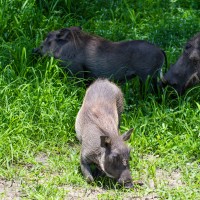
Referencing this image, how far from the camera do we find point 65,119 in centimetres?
800

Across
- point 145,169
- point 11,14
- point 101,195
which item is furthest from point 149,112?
point 11,14

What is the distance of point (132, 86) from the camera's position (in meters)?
8.92

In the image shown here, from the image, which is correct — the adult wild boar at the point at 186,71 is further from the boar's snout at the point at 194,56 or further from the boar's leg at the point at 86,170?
the boar's leg at the point at 86,170

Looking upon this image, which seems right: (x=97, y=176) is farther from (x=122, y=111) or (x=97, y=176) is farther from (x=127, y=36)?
Result: (x=127, y=36)

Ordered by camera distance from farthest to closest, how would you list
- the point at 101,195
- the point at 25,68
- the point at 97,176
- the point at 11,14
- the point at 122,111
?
the point at 11,14
the point at 25,68
the point at 122,111
the point at 97,176
the point at 101,195

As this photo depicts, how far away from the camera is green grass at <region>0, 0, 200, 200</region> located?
22.8ft

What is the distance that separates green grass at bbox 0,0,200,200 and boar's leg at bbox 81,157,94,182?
0.21 ft

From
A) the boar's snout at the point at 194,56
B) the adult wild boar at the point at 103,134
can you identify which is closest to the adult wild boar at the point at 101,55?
the boar's snout at the point at 194,56

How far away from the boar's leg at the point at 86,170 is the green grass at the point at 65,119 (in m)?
0.07

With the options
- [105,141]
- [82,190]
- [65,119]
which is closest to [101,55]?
[65,119]

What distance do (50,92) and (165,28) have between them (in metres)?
2.74

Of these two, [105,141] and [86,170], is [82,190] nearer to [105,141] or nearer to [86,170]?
[86,170]

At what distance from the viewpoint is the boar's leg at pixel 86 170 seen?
22.8 feet

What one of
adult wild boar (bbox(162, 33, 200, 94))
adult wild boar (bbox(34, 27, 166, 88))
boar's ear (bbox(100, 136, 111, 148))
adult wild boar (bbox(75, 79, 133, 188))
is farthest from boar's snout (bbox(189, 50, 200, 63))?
boar's ear (bbox(100, 136, 111, 148))
